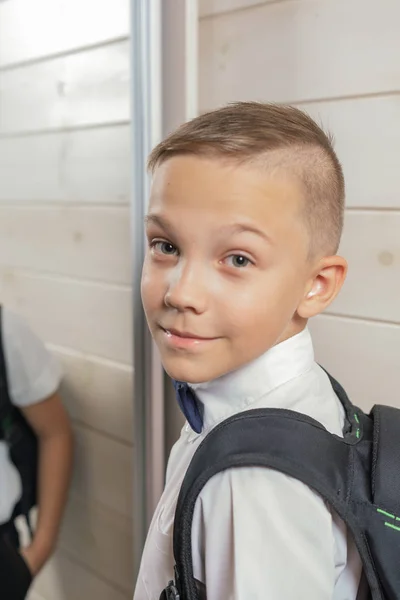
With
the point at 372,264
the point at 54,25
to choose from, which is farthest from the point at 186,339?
the point at 54,25

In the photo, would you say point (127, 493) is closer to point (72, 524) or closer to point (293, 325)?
point (72, 524)

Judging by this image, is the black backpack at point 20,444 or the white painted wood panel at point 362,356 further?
the black backpack at point 20,444

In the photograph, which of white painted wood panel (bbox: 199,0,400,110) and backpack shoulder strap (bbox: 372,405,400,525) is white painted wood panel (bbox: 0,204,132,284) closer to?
white painted wood panel (bbox: 199,0,400,110)

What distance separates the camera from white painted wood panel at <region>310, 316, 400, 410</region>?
2.44 feet

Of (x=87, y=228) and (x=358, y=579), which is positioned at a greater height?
(x=87, y=228)

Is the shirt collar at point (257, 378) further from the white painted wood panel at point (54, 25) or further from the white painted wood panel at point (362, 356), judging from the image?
the white painted wood panel at point (54, 25)

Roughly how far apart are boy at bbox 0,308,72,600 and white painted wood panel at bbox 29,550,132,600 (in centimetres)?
7

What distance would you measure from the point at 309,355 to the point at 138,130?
0.49m

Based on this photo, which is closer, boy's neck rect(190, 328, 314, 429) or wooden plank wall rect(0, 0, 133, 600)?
boy's neck rect(190, 328, 314, 429)

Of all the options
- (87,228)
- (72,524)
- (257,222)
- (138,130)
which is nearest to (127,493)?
(72,524)

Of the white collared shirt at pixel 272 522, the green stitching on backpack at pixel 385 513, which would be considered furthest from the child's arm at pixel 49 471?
the green stitching on backpack at pixel 385 513

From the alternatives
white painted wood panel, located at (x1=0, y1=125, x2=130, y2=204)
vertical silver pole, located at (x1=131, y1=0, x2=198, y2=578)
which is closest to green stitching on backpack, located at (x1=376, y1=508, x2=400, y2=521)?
vertical silver pole, located at (x1=131, y1=0, x2=198, y2=578)

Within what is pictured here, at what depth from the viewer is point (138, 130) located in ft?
3.04

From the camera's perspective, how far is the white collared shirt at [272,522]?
477mm
